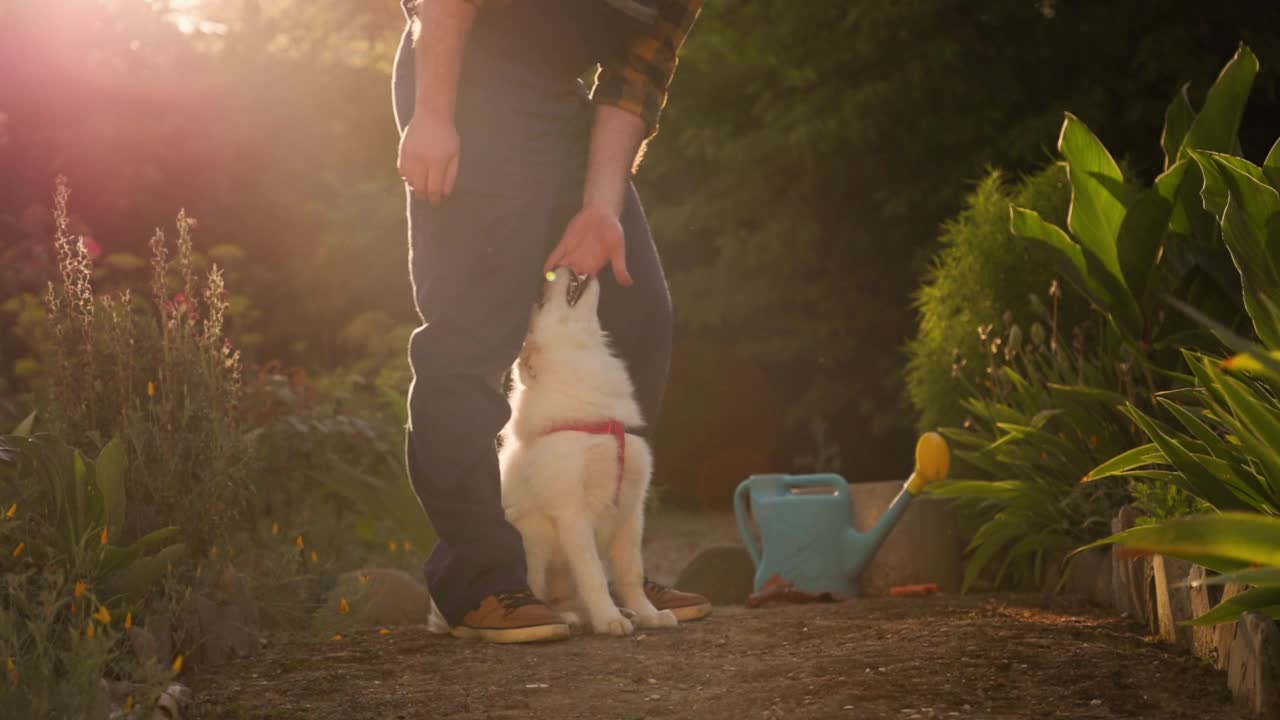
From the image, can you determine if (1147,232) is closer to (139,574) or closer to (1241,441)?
(1241,441)

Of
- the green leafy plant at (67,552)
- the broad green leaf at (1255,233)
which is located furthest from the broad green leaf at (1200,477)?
the green leafy plant at (67,552)

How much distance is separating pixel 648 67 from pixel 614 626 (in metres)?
1.32

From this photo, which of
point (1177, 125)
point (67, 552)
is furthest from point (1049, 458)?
point (67, 552)

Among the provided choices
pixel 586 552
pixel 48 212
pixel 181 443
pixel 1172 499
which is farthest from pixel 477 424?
pixel 48 212

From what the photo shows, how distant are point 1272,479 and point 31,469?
2.36m

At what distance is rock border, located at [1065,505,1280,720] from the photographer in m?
1.79

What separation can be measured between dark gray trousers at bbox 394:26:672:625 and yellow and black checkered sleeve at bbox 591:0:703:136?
16 centimetres

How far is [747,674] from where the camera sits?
219 cm

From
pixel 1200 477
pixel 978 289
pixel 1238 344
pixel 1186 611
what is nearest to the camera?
pixel 1238 344

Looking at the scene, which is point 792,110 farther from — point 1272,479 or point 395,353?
point 1272,479

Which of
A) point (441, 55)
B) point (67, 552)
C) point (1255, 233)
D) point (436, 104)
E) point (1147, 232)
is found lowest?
point (67, 552)

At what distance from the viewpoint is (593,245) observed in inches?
113

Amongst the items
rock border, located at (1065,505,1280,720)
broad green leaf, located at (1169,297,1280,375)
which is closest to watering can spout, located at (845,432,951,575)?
rock border, located at (1065,505,1280,720)

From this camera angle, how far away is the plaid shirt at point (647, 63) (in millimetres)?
2914
